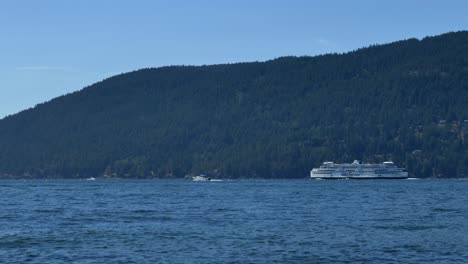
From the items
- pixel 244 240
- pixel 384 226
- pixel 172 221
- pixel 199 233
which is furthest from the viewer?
pixel 172 221

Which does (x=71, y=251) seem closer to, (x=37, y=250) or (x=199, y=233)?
(x=37, y=250)

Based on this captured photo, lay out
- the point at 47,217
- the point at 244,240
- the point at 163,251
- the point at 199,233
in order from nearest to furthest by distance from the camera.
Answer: the point at 163,251, the point at 244,240, the point at 199,233, the point at 47,217

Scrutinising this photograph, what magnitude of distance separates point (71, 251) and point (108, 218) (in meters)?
35.7

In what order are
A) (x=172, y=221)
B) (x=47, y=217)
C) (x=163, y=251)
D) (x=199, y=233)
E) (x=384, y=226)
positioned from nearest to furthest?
1. (x=163, y=251)
2. (x=199, y=233)
3. (x=384, y=226)
4. (x=172, y=221)
5. (x=47, y=217)

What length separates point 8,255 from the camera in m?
67.7

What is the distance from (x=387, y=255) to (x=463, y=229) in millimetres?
22496

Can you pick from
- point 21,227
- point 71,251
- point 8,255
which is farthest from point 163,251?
point 21,227

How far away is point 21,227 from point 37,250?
22095 mm

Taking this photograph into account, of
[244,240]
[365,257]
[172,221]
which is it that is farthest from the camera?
[172,221]

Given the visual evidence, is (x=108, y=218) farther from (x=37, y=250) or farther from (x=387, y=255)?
(x=387, y=255)

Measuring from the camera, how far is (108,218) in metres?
106

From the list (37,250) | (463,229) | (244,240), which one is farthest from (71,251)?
(463,229)

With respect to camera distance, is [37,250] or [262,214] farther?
[262,214]

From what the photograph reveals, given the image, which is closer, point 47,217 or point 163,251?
point 163,251
